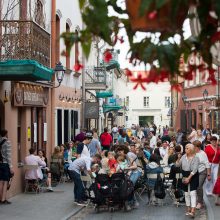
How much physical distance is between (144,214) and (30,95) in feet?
21.3

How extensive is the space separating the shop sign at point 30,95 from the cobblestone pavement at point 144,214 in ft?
13.2

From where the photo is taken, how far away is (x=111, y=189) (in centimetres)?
1489

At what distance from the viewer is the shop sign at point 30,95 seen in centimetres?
1817

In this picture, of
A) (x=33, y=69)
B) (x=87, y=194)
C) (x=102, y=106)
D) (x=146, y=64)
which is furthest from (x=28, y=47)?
(x=102, y=106)

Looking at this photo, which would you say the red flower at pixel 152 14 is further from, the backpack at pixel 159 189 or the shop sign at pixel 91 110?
the shop sign at pixel 91 110

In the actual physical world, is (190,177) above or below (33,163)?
below

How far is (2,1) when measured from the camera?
56.3 feet

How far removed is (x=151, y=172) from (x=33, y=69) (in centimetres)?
394

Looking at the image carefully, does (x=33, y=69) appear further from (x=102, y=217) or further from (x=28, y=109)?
(x=28, y=109)

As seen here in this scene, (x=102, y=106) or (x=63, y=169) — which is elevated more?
(x=102, y=106)

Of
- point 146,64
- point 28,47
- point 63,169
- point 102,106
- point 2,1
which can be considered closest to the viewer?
point 146,64

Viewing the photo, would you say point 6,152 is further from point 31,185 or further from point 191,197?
point 191,197

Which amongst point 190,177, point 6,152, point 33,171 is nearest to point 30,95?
point 33,171

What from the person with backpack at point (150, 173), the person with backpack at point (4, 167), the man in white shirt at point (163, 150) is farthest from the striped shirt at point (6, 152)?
the man in white shirt at point (163, 150)
